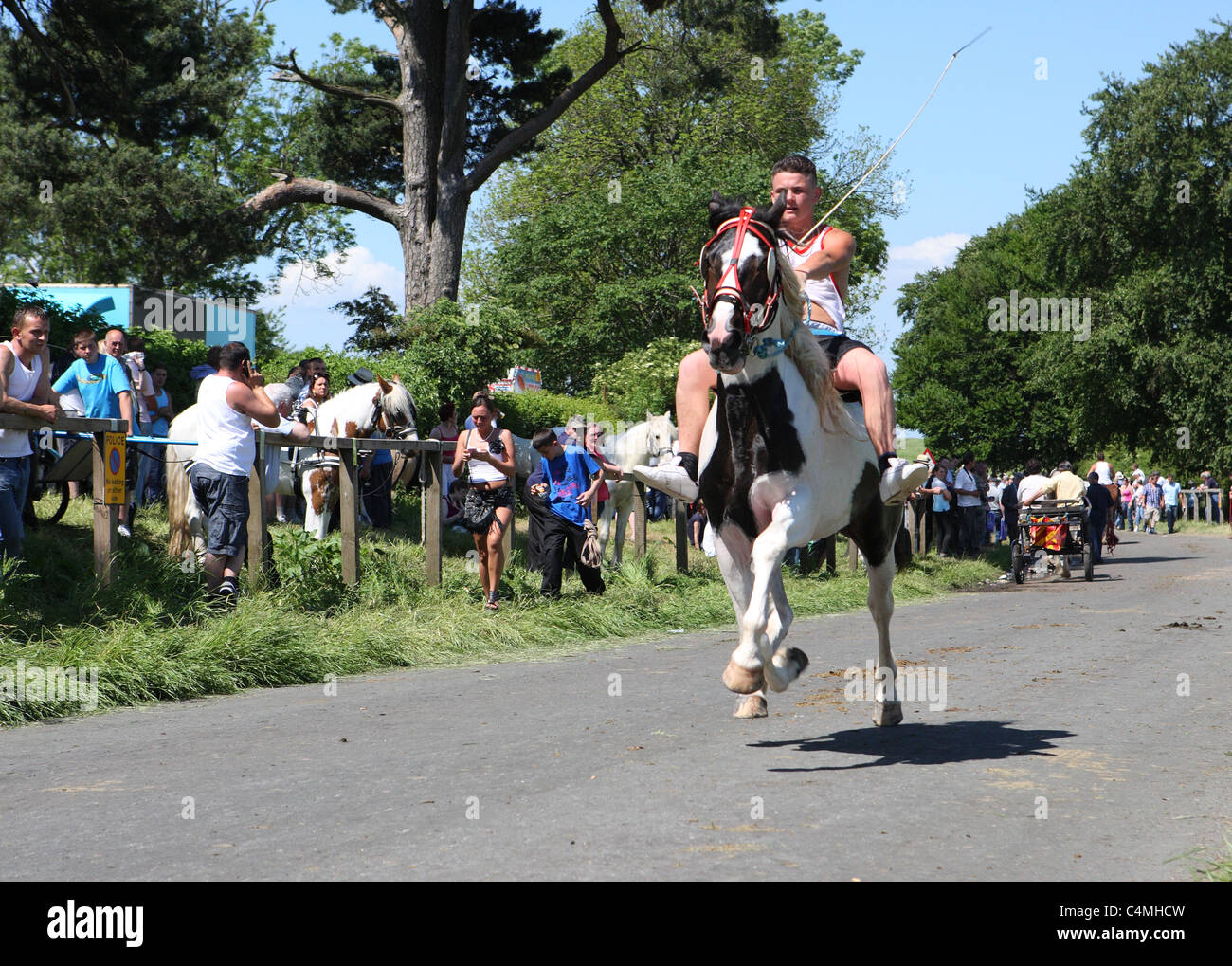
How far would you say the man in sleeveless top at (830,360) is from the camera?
7457 millimetres

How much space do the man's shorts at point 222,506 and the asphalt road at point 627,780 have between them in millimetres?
1793

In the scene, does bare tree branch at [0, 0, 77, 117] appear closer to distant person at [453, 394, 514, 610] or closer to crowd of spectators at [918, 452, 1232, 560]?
distant person at [453, 394, 514, 610]

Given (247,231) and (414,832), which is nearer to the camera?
(414,832)

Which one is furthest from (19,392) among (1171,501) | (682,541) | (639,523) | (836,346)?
(1171,501)

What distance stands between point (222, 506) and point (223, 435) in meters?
0.65

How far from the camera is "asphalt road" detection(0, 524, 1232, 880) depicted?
16.1 ft

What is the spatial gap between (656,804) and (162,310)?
2308 centimetres

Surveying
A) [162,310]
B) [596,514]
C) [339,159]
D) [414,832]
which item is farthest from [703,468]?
[339,159]

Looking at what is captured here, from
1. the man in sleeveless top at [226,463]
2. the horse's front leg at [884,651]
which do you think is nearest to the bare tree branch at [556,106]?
the man in sleeveless top at [226,463]

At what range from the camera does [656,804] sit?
226 inches

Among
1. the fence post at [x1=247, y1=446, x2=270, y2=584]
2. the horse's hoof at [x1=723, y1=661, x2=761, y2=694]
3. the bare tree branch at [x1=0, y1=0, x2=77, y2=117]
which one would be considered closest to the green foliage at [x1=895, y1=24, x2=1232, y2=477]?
the bare tree branch at [x1=0, y1=0, x2=77, y2=117]

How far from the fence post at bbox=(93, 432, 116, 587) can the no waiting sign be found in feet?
0.03
